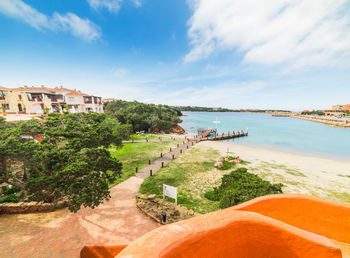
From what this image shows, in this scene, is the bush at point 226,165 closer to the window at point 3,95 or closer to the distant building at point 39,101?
the distant building at point 39,101

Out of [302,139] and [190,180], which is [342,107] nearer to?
[302,139]

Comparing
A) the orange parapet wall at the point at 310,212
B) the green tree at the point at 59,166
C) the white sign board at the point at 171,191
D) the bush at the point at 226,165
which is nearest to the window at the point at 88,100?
the green tree at the point at 59,166

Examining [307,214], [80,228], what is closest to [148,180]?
[80,228]

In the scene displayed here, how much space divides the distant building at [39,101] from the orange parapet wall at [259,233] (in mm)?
34238

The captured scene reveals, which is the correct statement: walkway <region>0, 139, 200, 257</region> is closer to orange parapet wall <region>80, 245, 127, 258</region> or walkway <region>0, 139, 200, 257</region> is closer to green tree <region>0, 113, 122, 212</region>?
orange parapet wall <region>80, 245, 127, 258</region>

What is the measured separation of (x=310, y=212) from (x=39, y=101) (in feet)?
157

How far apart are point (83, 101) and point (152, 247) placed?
44.2m

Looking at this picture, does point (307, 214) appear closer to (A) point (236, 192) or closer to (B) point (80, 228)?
(A) point (236, 192)

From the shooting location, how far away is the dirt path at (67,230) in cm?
571

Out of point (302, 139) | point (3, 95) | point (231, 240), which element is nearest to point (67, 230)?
point (231, 240)

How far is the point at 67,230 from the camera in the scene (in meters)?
6.74

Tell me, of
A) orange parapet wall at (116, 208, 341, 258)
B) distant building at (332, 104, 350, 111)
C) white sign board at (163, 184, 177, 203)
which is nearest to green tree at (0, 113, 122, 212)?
white sign board at (163, 184, 177, 203)

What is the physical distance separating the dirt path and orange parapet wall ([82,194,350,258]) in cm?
431

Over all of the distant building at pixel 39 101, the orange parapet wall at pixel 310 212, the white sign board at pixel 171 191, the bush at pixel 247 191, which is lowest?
the white sign board at pixel 171 191
